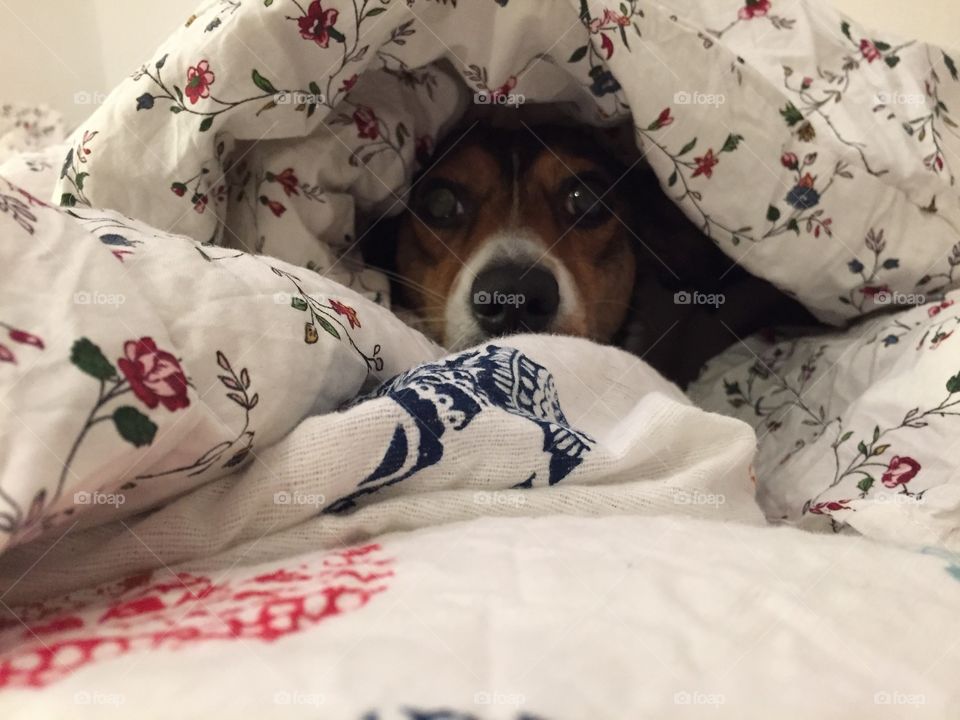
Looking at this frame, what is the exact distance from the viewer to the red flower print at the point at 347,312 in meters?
0.60

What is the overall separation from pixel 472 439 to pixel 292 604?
181 mm

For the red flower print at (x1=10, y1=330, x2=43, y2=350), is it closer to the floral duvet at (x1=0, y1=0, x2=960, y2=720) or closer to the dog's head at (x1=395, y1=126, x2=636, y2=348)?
the floral duvet at (x1=0, y1=0, x2=960, y2=720)

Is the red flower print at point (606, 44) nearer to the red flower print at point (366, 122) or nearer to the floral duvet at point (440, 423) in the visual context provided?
the floral duvet at point (440, 423)

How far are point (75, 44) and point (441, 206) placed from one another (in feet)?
4.69

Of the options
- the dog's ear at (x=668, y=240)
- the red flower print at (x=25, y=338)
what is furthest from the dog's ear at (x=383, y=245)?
the red flower print at (x=25, y=338)

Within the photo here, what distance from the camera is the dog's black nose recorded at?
1108 millimetres

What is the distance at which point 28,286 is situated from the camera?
39cm

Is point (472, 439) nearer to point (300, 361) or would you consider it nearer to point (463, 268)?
point (300, 361)

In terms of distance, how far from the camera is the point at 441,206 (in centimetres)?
126

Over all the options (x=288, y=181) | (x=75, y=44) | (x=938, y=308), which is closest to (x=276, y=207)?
(x=288, y=181)

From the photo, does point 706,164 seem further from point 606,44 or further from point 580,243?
point 580,243

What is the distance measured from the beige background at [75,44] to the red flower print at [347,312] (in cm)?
144

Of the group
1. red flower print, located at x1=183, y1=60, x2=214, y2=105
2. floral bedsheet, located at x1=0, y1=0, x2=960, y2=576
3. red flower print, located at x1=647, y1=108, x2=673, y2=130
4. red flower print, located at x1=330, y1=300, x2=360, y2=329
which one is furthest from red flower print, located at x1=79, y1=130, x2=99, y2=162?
red flower print, located at x1=647, y1=108, x2=673, y2=130

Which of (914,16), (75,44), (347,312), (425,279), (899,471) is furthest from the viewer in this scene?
(75,44)
